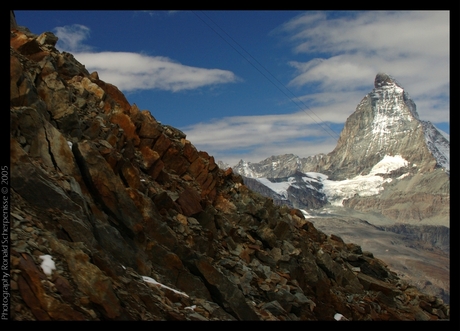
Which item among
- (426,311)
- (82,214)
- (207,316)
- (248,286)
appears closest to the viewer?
(82,214)

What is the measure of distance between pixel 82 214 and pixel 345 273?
945 inches

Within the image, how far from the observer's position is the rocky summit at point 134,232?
41.0 feet

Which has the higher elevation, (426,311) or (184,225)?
(184,225)

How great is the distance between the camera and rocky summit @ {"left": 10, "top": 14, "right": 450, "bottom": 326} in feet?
41.0

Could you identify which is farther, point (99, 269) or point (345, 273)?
point (345, 273)

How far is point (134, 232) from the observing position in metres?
18.4

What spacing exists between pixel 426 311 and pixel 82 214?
3083 cm

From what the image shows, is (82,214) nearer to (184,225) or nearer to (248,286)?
(184,225)

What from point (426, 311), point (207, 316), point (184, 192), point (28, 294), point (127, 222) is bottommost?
point (426, 311)

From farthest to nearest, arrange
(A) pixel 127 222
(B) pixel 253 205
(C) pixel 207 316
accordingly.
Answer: (B) pixel 253 205 → (A) pixel 127 222 → (C) pixel 207 316

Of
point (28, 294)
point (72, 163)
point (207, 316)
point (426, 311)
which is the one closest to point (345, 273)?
point (426, 311)
